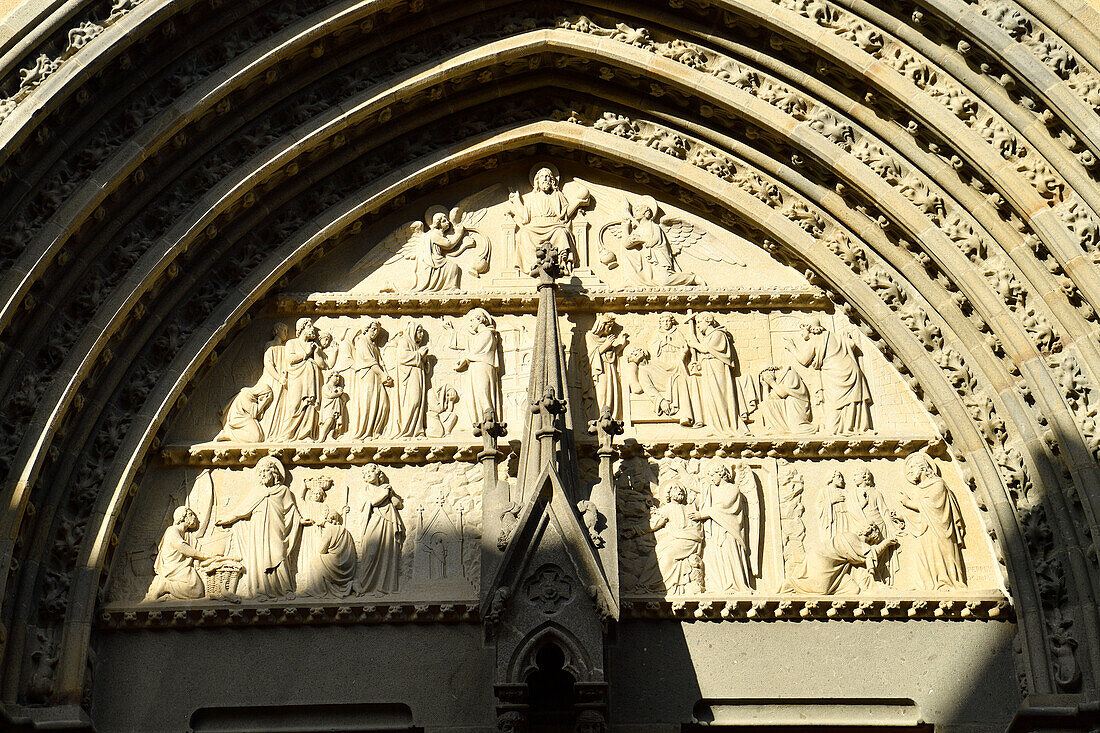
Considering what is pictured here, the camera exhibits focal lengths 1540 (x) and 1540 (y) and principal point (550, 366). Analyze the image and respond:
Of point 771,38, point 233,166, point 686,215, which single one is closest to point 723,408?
point 686,215

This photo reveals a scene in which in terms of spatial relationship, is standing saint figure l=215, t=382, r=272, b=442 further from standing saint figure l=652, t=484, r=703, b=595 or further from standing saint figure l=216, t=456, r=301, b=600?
standing saint figure l=652, t=484, r=703, b=595

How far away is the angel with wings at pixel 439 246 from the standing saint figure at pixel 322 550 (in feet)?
5.85

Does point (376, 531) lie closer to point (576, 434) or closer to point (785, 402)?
point (576, 434)

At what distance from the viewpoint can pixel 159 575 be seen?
10.7 m

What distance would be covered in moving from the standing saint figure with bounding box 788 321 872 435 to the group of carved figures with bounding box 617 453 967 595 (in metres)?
0.43

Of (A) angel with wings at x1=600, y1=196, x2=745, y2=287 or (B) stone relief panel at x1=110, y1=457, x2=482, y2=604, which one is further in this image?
(A) angel with wings at x1=600, y1=196, x2=745, y2=287

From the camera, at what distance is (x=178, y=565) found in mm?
10750

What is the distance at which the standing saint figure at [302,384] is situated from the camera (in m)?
11.2

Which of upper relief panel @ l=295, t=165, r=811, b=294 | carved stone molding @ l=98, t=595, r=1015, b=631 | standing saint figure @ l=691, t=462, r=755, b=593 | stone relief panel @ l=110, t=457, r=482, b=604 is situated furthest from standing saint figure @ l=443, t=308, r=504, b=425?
standing saint figure @ l=691, t=462, r=755, b=593

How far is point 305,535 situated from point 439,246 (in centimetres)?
251

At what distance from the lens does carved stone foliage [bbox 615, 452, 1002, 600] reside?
419 inches

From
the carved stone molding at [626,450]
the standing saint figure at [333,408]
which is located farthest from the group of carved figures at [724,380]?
the standing saint figure at [333,408]

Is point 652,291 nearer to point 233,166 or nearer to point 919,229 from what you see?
point 919,229

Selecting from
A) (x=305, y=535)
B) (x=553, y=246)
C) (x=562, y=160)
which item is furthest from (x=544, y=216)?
(x=305, y=535)
